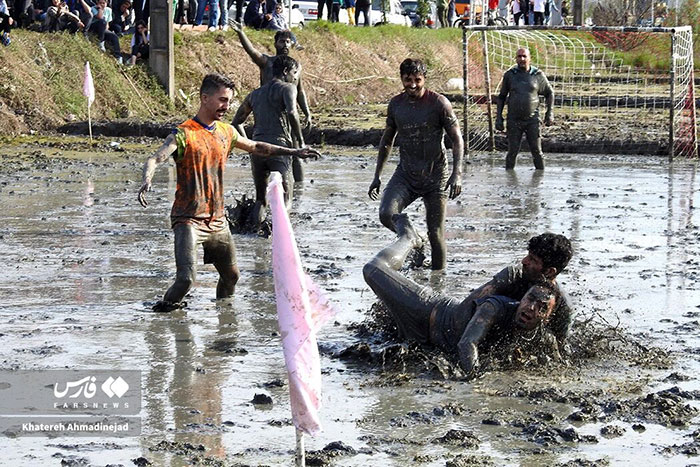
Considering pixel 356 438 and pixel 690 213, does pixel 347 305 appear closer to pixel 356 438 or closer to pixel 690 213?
pixel 356 438

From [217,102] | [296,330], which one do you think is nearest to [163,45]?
[217,102]

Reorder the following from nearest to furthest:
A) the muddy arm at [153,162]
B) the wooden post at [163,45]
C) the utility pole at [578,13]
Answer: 1. the muddy arm at [153,162]
2. the wooden post at [163,45]
3. the utility pole at [578,13]

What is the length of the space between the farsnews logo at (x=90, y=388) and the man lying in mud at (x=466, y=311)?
1685mm

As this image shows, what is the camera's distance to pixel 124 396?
659 cm

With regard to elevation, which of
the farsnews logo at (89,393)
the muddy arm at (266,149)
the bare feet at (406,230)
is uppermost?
the muddy arm at (266,149)

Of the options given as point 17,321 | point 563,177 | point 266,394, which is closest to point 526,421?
point 266,394

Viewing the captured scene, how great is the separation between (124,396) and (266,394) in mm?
734

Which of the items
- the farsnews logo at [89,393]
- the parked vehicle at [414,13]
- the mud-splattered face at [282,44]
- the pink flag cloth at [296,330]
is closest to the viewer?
the pink flag cloth at [296,330]

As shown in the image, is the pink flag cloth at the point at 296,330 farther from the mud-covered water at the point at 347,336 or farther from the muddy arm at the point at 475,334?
the muddy arm at the point at 475,334

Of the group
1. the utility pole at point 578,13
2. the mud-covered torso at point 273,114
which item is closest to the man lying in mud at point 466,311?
the mud-covered torso at point 273,114

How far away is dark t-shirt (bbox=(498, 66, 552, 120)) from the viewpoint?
58.7 feet

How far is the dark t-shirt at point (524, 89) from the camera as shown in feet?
58.7

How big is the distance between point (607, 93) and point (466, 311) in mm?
24260

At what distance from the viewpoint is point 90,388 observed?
6684 millimetres
